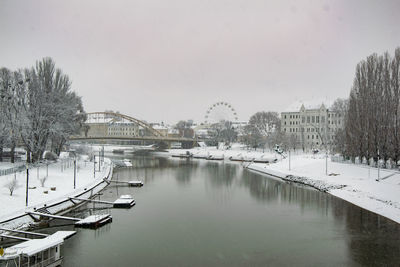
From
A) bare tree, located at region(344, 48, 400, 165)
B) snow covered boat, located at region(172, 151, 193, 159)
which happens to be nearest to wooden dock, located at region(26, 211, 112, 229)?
bare tree, located at region(344, 48, 400, 165)

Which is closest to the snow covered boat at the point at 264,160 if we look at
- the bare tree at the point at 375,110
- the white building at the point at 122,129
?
the bare tree at the point at 375,110

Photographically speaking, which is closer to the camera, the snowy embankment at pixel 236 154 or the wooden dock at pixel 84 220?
the wooden dock at pixel 84 220

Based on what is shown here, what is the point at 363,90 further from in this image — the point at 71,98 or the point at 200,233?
the point at 71,98

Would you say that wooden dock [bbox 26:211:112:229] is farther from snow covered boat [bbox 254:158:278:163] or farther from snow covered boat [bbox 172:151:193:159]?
snow covered boat [bbox 172:151:193:159]

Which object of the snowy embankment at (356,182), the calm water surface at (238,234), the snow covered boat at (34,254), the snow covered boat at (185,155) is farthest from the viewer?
the snow covered boat at (185,155)

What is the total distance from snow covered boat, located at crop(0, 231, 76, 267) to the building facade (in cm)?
6818

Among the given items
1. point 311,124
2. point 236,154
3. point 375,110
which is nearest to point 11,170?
point 375,110

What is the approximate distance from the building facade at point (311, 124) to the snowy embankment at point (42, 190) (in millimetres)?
55223

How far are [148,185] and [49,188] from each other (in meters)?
12.0

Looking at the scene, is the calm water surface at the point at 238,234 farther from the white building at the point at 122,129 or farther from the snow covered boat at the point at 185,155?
the white building at the point at 122,129

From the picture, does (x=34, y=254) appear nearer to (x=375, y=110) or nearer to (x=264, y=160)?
(x=375, y=110)

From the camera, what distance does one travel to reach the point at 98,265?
13.3 m

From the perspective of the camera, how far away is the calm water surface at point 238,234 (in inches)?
558

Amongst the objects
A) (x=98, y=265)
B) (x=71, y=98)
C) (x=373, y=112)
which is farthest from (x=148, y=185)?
(x=373, y=112)
